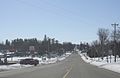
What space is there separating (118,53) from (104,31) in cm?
1257

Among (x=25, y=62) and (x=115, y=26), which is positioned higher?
(x=115, y=26)

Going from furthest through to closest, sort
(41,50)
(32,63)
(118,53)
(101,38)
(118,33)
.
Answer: (41,50) < (118,53) < (101,38) < (118,33) < (32,63)

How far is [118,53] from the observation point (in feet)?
421

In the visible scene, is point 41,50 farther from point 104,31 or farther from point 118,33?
point 118,33

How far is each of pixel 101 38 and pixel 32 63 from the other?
42658 millimetres

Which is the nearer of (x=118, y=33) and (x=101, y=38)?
(x=118, y=33)

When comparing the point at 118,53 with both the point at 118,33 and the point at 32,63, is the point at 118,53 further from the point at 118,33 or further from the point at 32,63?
the point at 32,63

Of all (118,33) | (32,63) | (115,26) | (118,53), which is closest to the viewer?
(32,63)

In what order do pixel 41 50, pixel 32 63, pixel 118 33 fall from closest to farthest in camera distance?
pixel 32 63
pixel 118 33
pixel 41 50

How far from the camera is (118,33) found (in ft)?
311

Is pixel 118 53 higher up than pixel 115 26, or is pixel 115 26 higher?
pixel 115 26

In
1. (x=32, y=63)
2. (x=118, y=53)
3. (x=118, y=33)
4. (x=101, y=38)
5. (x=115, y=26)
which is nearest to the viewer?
(x=32, y=63)

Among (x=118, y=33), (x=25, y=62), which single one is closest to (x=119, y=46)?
(x=118, y=33)

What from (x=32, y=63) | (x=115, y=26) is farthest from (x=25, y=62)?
(x=115, y=26)
